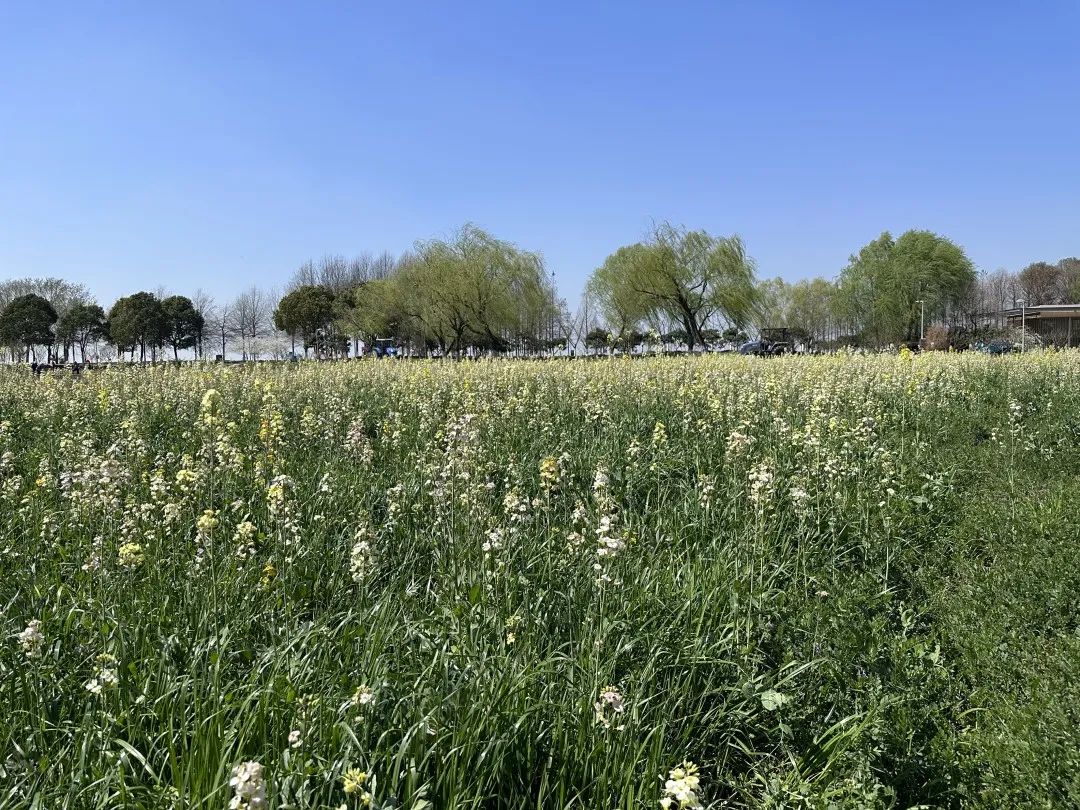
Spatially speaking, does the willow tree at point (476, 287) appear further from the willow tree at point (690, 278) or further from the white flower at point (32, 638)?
the white flower at point (32, 638)

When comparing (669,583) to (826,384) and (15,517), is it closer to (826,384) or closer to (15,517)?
(15,517)

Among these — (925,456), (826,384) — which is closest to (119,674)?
(925,456)

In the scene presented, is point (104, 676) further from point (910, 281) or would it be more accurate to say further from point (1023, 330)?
point (910, 281)

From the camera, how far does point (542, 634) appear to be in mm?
3439

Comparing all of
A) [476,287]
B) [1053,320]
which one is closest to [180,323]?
[476,287]

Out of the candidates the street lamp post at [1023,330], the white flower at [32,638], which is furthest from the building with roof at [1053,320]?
the white flower at [32,638]

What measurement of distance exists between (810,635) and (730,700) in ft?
2.85

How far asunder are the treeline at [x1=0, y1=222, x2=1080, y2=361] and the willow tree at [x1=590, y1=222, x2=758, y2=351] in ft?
0.27

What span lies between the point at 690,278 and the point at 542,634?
1641 inches

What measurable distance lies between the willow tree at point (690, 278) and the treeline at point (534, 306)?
0.27ft

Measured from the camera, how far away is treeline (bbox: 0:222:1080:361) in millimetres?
43438

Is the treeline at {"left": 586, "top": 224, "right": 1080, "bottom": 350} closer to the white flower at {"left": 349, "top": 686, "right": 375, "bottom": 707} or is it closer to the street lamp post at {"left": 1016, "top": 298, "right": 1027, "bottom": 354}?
the street lamp post at {"left": 1016, "top": 298, "right": 1027, "bottom": 354}

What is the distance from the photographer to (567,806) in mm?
2363

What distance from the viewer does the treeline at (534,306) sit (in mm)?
43438
